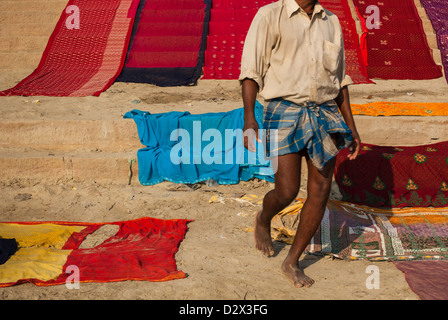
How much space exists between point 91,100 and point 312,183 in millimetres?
4088

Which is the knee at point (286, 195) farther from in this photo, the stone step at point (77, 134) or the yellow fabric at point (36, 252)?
the stone step at point (77, 134)

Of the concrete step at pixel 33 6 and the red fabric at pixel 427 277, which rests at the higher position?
the concrete step at pixel 33 6

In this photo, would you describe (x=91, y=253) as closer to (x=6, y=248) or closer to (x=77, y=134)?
(x=6, y=248)

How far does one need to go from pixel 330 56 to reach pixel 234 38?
516 cm

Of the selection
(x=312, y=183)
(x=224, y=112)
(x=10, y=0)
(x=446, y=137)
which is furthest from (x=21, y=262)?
(x=10, y=0)

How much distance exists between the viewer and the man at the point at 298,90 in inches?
117

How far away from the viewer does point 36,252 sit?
366 centimetres

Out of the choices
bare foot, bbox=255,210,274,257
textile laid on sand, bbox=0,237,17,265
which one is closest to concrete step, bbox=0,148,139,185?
textile laid on sand, bbox=0,237,17,265

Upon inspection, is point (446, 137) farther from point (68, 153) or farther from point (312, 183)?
point (68, 153)

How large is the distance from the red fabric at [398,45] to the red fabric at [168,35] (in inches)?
103

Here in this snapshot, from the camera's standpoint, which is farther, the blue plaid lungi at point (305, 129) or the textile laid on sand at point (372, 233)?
the textile laid on sand at point (372, 233)

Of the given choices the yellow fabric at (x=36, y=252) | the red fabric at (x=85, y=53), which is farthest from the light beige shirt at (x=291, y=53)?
the red fabric at (x=85, y=53)

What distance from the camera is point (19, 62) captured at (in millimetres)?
7953

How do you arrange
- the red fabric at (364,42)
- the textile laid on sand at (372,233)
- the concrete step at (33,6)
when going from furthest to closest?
the concrete step at (33,6), the red fabric at (364,42), the textile laid on sand at (372,233)
